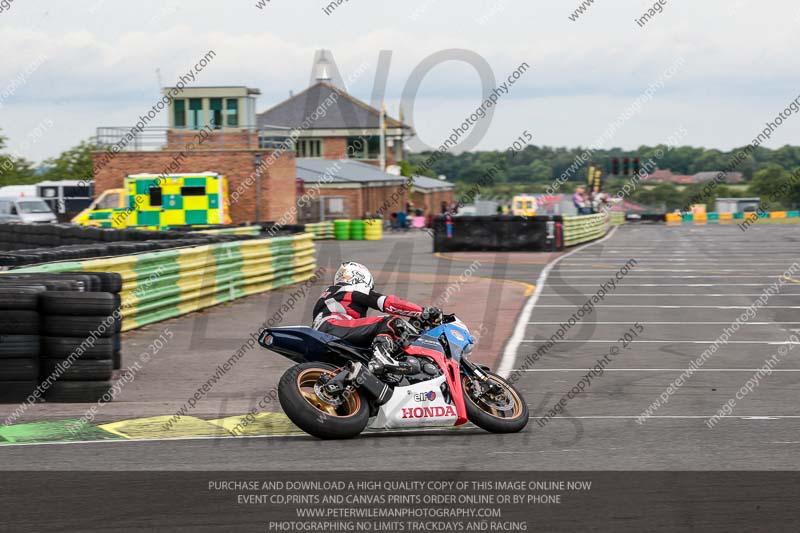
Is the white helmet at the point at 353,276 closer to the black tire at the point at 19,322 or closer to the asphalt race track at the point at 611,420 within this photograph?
the asphalt race track at the point at 611,420

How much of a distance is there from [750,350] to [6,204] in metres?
38.2

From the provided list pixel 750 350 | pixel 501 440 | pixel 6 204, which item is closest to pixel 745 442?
pixel 501 440

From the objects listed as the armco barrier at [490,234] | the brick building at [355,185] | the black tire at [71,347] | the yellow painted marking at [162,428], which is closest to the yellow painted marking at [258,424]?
the yellow painted marking at [162,428]

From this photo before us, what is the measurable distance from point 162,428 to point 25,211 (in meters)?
39.8

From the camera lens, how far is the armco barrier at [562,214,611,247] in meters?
43.2

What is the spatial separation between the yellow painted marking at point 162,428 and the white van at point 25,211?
38299mm

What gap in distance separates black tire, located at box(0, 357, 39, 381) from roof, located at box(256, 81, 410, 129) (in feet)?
266

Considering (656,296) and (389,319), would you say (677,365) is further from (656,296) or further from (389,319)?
(656,296)

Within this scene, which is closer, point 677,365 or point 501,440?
point 501,440

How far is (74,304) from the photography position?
9938 millimetres

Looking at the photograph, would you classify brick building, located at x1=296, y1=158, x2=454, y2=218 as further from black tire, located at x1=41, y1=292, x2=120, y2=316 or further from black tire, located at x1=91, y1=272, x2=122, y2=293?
black tire, located at x1=41, y1=292, x2=120, y2=316

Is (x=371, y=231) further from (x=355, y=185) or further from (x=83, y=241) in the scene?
(x=83, y=241)

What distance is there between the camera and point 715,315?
18.5 m
